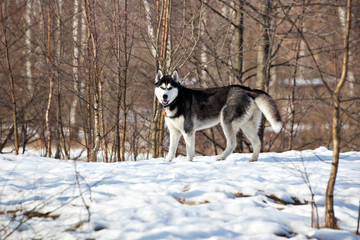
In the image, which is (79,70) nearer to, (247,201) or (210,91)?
(210,91)

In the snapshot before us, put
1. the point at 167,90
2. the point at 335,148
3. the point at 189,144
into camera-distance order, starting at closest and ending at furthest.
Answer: the point at 335,148 → the point at 167,90 → the point at 189,144

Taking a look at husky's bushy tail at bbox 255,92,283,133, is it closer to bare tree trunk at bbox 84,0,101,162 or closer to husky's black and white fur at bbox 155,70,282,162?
husky's black and white fur at bbox 155,70,282,162

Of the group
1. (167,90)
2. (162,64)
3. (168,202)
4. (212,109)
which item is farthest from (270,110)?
(162,64)

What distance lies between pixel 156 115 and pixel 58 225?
4691 mm

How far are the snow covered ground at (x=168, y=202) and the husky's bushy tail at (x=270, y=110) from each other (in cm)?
70

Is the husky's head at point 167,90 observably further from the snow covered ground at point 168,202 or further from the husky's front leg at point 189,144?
the snow covered ground at point 168,202

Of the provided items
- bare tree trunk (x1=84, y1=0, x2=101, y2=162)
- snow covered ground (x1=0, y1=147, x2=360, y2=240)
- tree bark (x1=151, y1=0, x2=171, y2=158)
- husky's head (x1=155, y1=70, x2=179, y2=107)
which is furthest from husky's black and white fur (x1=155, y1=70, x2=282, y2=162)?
bare tree trunk (x1=84, y1=0, x2=101, y2=162)

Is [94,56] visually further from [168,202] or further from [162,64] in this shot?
[168,202]

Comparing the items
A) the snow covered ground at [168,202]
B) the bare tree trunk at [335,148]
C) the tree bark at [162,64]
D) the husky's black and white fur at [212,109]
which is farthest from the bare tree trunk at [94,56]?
the bare tree trunk at [335,148]

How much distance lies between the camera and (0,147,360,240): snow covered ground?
2928 mm

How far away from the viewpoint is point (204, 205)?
344 centimetres

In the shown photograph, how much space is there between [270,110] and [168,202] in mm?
2728

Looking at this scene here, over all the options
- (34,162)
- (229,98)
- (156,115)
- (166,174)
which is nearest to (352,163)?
(229,98)

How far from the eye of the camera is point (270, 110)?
5512mm
